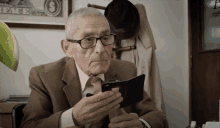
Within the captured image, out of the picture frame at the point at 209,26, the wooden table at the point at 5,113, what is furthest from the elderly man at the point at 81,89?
the picture frame at the point at 209,26

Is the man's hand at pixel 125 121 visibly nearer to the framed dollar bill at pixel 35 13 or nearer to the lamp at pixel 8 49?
the lamp at pixel 8 49

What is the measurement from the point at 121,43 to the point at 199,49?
39.0 inches

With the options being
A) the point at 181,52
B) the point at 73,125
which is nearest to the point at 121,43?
the point at 181,52

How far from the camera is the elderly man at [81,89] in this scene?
2.10 ft

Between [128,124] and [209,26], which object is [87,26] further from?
[209,26]

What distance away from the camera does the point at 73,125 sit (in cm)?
67

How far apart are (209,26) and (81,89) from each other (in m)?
1.72

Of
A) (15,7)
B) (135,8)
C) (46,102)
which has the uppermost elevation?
(15,7)

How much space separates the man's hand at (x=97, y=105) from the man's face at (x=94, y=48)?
0.50 ft

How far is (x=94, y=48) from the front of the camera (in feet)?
2.41

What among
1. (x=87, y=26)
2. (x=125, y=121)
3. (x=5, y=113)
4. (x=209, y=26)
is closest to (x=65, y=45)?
(x=87, y=26)

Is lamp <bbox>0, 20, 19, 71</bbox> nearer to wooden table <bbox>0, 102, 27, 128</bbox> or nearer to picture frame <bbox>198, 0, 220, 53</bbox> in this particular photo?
wooden table <bbox>0, 102, 27, 128</bbox>

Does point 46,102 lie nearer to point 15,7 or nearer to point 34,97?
point 34,97

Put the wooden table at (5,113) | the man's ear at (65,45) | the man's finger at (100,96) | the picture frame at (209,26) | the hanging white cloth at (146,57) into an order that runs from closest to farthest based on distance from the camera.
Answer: the man's finger at (100,96) < the man's ear at (65,45) < the wooden table at (5,113) < the hanging white cloth at (146,57) < the picture frame at (209,26)
